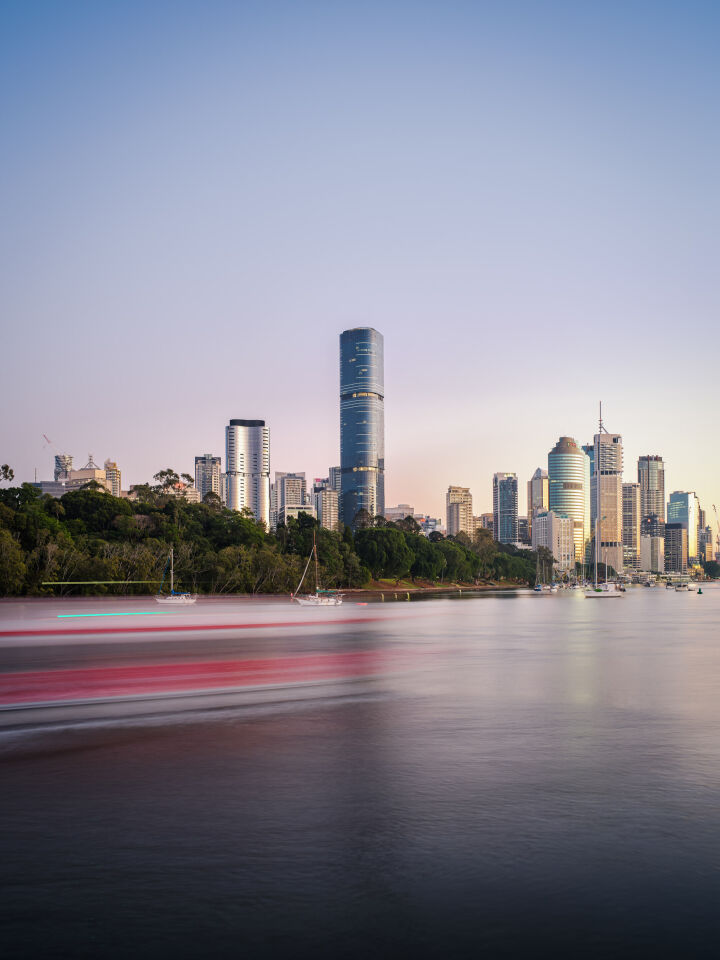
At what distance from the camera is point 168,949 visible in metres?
8.31

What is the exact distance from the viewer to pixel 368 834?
12211 mm

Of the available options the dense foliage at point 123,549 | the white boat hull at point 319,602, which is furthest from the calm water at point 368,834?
the white boat hull at point 319,602

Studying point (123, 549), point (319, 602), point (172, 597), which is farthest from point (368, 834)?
point (123, 549)

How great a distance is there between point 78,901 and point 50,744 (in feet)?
34.8

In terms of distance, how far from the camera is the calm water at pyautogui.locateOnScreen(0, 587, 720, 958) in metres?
8.79

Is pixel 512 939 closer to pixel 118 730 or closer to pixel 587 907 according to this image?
pixel 587 907

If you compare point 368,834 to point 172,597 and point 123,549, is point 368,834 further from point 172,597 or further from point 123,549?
point 123,549

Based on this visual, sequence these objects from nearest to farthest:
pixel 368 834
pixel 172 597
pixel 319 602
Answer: pixel 368 834
pixel 172 597
pixel 319 602

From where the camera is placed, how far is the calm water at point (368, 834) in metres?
8.79

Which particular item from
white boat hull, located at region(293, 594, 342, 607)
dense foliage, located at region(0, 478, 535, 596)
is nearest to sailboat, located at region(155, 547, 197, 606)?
dense foliage, located at region(0, 478, 535, 596)

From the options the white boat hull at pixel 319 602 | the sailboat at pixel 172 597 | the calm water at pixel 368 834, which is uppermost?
the calm water at pixel 368 834

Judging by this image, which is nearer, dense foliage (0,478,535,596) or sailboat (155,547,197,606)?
dense foliage (0,478,535,596)

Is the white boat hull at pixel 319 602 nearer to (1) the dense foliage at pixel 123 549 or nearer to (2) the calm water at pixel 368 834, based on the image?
(1) the dense foliage at pixel 123 549

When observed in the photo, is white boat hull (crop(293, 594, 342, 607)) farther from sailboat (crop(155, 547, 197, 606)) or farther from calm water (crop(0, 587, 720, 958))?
calm water (crop(0, 587, 720, 958))
